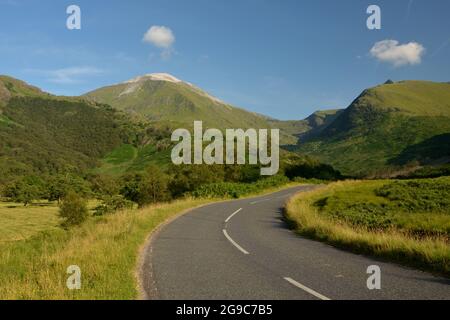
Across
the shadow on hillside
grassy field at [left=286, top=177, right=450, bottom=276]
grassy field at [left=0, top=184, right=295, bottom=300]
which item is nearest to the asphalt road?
grassy field at [left=0, top=184, right=295, bottom=300]

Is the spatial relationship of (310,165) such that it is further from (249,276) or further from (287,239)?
(249,276)

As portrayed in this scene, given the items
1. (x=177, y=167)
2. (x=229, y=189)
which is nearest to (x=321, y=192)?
(x=229, y=189)

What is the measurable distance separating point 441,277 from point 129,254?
25.3 feet

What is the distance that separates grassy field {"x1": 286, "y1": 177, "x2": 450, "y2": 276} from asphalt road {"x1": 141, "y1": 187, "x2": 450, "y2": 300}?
72 centimetres

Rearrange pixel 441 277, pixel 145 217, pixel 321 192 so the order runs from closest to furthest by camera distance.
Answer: pixel 441 277
pixel 145 217
pixel 321 192

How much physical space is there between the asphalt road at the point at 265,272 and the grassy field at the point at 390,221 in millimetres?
722

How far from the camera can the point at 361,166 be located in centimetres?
19112

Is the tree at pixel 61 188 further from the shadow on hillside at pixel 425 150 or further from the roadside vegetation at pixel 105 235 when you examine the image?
the shadow on hillside at pixel 425 150

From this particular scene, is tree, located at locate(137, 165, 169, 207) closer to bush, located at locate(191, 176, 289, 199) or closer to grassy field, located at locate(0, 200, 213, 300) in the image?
bush, located at locate(191, 176, 289, 199)

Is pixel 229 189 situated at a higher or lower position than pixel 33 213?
higher

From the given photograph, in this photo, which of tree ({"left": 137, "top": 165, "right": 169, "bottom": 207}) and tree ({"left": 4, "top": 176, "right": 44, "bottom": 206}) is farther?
tree ({"left": 4, "top": 176, "right": 44, "bottom": 206})

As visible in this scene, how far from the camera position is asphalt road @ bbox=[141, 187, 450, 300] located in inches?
297
